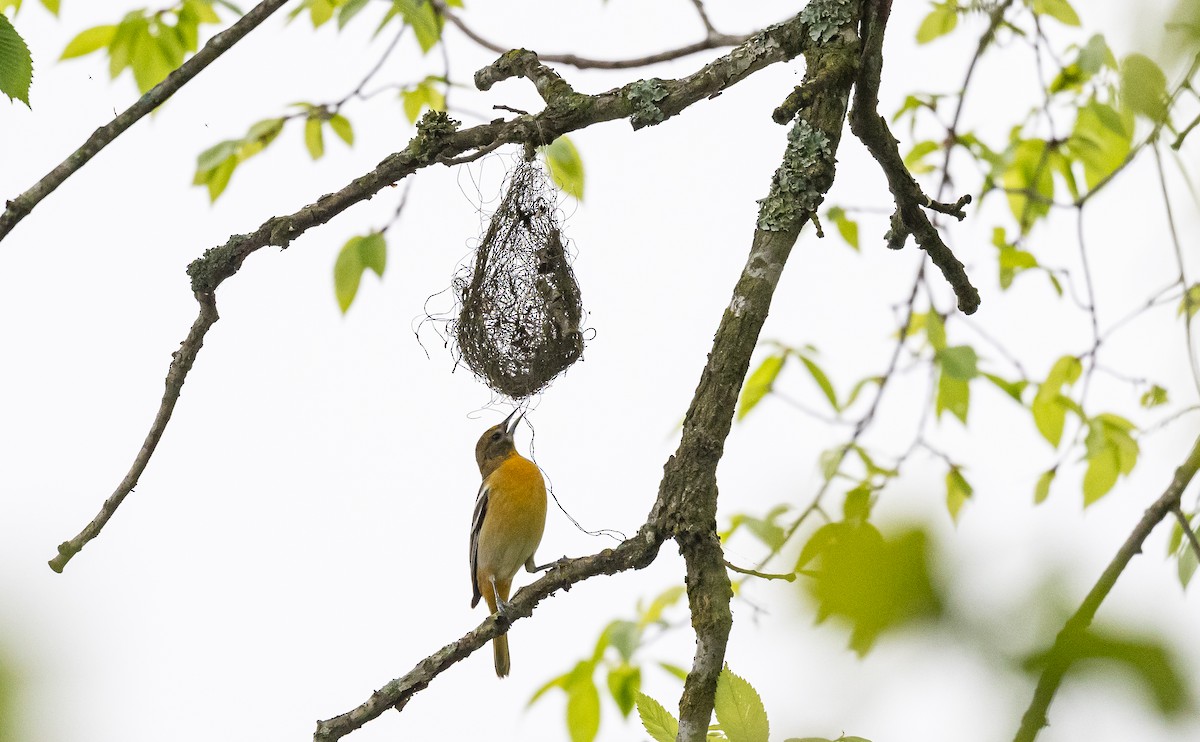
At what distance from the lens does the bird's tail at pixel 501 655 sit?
476 cm

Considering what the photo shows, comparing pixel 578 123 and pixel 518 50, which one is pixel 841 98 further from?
pixel 518 50

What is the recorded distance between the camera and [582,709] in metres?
3.26

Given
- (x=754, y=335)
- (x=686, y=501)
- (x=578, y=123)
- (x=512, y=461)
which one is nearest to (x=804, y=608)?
(x=686, y=501)

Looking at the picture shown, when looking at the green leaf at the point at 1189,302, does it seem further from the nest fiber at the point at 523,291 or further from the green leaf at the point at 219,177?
the green leaf at the point at 219,177

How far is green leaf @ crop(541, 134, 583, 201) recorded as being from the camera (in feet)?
11.2

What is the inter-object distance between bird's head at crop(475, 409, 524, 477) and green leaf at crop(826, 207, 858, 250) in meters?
1.66

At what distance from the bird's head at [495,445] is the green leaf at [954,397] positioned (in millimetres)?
1975

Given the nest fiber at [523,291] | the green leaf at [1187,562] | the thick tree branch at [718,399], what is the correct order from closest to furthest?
the green leaf at [1187,562]
the thick tree branch at [718,399]
the nest fiber at [523,291]

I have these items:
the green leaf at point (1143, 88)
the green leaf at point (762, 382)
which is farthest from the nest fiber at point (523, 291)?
the green leaf at point (1143, 88)

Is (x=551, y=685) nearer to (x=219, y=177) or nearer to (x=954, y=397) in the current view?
(x=954, y=397)

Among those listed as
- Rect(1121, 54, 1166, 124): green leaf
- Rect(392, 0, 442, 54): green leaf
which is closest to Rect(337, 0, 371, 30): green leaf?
Rect(392, 0, 442, 54): green leaf

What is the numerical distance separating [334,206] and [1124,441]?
2308 millimetres

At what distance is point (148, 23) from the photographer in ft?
11.8

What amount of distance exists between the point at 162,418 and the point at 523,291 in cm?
126
